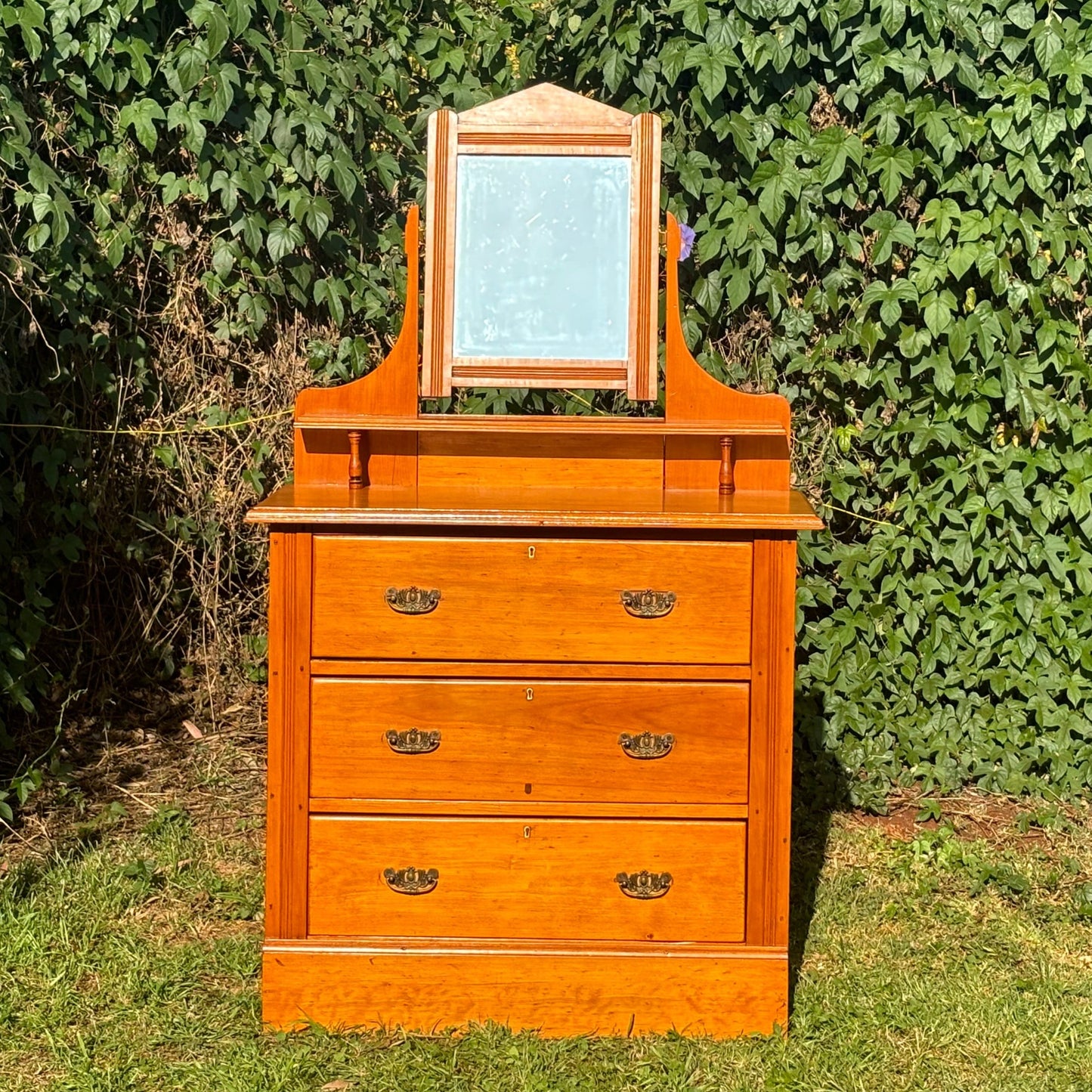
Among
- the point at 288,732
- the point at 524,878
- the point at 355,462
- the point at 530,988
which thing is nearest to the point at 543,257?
the point at 355,462

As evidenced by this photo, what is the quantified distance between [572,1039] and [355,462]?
1.31 m

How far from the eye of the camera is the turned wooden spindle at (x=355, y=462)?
3.03 meters

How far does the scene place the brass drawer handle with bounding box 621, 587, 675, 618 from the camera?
2.82 metres

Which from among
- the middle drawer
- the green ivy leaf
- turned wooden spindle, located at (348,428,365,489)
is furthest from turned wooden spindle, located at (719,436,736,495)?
the green ivy leaf

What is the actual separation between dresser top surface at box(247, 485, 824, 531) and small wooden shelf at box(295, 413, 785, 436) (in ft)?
0.53

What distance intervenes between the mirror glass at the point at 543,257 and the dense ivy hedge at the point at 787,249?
863 mm

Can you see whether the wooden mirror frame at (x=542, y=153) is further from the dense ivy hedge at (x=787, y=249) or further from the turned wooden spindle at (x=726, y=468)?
the dense ivy hedge at (x=787, y=249)

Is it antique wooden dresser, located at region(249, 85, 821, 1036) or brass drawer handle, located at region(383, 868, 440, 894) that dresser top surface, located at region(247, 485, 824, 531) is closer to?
antique wooden dresser, located at region(249, 85, 821, 1036)

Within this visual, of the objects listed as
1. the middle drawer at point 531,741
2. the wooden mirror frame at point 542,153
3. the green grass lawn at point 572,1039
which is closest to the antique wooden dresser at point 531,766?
the middle drawer at point 531,741

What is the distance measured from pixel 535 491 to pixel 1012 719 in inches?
72.5

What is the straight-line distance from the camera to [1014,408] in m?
3.95

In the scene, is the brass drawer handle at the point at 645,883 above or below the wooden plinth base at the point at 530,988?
above

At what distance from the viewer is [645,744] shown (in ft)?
9.34

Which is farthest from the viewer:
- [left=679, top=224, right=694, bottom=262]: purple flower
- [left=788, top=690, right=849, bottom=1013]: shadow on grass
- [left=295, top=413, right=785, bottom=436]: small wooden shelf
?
[left=788, top=690, right=849, bottom=1013]: shadow on grass
